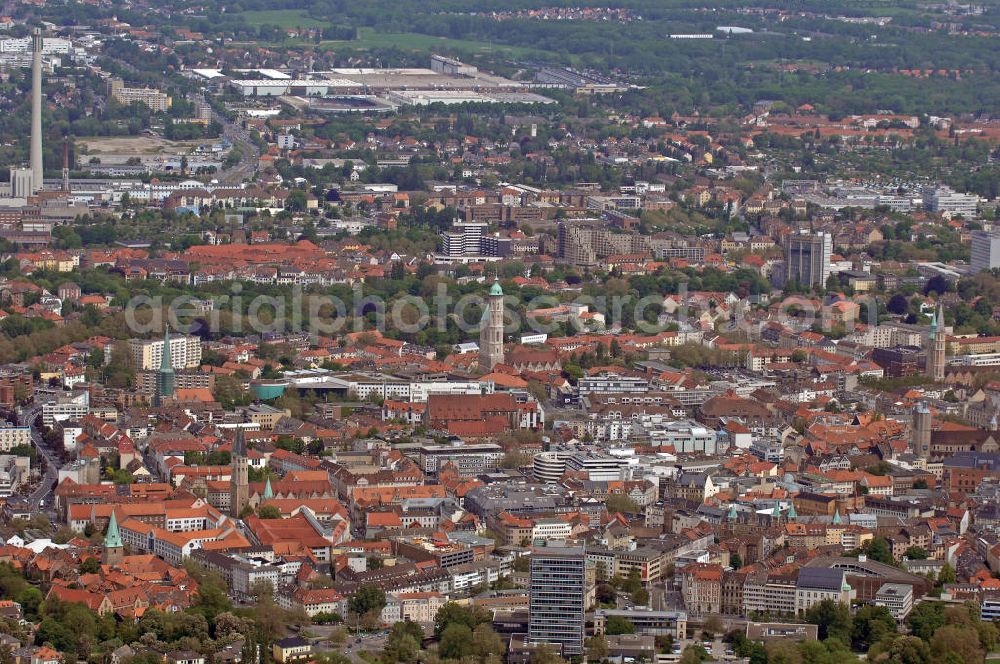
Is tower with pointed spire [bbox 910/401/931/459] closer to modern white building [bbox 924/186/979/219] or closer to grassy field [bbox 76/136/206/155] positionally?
modern white building [bbox 924/186/979/219]

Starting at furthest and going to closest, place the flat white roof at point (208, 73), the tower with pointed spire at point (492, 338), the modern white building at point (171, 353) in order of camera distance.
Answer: the flat white roof at point (208, 73) → the tower with pointed spire at point (492, 338) → the modern white building at point (171, 353)

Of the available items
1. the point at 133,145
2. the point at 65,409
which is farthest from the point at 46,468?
the point at 133,145

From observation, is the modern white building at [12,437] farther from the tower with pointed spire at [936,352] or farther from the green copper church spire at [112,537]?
the tower with pointed spire at [936,352]

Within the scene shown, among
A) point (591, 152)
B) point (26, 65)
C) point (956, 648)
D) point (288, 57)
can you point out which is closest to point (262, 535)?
point (956, 648)

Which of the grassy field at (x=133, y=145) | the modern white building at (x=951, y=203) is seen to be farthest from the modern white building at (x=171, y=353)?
the grassy field at (x=133, y=145)

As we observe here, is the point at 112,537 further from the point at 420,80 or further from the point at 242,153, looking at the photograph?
the point at 420,80

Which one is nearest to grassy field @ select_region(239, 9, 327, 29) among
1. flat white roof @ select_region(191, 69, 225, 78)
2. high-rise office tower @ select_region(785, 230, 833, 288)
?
flat white roof @ select_region(191, 69, 225, 78)
